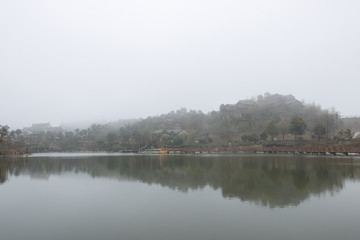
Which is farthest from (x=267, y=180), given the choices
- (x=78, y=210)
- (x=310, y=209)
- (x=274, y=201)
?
(x=78, y=210)

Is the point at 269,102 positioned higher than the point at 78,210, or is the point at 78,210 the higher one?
the point at 269,102

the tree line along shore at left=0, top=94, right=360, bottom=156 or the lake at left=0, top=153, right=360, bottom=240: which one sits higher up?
the tree line along shore at left=0, top=94, right=360, bottom=156

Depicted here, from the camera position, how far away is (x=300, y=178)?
696 inches

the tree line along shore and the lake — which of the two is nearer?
the lake

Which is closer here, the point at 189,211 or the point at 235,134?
the point at 189,211

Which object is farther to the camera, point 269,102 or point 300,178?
point 269,102

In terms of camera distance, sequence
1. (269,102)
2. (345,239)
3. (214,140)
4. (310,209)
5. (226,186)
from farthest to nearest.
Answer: (269,102), (214,140), (226,186), (310,209), (345,239)

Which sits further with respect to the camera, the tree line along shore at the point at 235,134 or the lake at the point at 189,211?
the tree line along shore at the point at 235,134

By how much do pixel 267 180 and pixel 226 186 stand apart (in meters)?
3.32

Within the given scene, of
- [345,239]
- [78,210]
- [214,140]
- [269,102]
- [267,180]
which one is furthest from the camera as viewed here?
[269,102]

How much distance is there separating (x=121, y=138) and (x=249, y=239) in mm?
111094

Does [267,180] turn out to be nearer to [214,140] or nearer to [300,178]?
[300,178]

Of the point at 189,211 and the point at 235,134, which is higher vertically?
the point at 235,134

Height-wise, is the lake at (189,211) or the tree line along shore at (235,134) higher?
the tree line along shore at (235,134)
